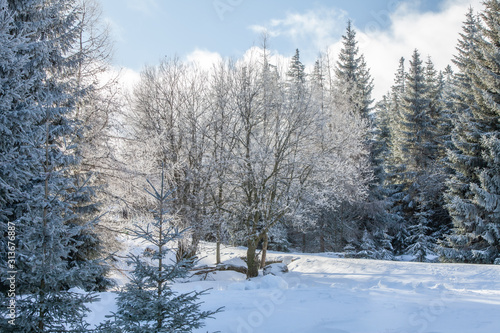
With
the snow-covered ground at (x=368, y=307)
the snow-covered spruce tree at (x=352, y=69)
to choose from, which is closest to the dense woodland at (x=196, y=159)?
the snow-covered ground at (x=368, y=307)

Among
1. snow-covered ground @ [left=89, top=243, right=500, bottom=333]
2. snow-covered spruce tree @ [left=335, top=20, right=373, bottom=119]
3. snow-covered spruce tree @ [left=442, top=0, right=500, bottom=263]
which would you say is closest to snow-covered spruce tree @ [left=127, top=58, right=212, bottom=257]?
snow-covered ground @ [left=89, top=243, right=500, bottom=333]

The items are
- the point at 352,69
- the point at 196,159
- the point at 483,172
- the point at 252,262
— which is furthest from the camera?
the point at 352,69

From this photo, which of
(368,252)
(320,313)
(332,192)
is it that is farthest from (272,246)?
(320,313)

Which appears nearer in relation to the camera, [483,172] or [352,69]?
[483,172]

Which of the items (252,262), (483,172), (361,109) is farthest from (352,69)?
(252,262)

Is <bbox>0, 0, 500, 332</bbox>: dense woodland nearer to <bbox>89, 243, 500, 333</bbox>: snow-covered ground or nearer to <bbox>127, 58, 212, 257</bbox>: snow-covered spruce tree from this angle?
<bbox>127, 58, 212, 257</bbox>: snow-covered spruce tree

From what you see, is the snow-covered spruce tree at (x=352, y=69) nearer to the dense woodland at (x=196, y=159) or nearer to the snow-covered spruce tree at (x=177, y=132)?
the dense woodland at (x=196, y=159)

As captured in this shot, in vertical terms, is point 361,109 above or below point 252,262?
above

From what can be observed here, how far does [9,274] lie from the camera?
2.82 metres

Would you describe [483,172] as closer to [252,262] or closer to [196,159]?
[252,262]

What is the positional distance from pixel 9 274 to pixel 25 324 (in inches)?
18.7

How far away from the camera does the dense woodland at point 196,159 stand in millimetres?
4371

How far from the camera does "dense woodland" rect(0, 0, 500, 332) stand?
4.37m

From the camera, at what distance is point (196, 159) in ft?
42.7
